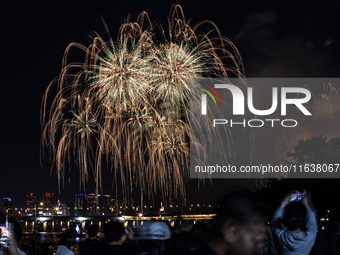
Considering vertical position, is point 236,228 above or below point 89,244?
above

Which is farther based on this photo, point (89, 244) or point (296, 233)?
point (89, 244)

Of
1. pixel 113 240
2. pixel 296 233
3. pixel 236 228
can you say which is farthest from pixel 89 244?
pixel 236 228

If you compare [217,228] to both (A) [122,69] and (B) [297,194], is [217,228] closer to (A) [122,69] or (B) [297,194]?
(B) [297,194]

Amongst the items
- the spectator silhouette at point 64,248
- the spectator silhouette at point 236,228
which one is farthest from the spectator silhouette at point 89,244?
the spectator silhouette at point 236,228

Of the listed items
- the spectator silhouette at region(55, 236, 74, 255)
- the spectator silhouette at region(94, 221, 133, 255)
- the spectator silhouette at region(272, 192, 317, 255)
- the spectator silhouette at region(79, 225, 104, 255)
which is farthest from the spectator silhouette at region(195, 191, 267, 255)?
the spectator silhouette at region(79, 225, 104, 255)

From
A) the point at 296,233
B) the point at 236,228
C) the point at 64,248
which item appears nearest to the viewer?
the point at 236,228

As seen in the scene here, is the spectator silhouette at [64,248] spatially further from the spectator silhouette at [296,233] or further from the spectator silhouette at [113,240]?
the spectator silhouette at [296,233]

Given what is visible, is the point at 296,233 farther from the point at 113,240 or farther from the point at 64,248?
the point at 64,248

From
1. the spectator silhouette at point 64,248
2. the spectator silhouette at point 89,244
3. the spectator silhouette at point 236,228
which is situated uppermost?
the spectator silhouette at point 236,228

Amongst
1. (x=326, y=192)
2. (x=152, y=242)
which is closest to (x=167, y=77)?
(x=152, y=242)

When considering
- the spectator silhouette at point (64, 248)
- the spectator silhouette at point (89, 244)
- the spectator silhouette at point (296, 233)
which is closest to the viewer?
the spectator silhouette at point (296, 233)

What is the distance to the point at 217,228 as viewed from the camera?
113 inches

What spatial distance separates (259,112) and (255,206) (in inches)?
786

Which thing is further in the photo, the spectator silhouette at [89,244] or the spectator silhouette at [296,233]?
the spectator silhouette at [89,244]
